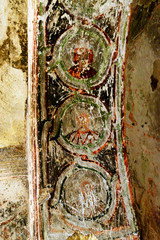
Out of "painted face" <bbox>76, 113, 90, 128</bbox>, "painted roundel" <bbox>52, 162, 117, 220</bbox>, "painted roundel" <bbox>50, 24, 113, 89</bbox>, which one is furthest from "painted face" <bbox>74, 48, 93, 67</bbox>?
"painted roundel" <bbox>52, 162, 117, 220</bbox>

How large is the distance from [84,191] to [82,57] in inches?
56.9

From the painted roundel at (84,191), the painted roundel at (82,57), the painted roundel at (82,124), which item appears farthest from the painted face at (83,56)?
the painted roundel at (84,191)

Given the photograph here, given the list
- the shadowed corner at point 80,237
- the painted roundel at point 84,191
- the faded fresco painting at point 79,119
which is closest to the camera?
the faded fresco painting at point 79,119

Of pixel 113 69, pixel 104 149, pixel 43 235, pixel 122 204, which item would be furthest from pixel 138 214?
pixel 113 69

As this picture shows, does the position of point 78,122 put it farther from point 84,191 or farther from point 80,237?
point 80,237

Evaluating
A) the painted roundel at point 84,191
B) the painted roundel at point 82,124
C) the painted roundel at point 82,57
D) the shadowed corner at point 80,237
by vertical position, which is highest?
the painted roundel at point 82,57

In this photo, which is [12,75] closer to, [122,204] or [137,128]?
[137,128]

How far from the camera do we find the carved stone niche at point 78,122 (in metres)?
2.44

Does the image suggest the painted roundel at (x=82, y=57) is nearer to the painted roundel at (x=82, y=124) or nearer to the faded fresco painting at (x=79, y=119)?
the faded fresco painting at (x=79, y=119)

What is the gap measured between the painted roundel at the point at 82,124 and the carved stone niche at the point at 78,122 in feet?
0.04

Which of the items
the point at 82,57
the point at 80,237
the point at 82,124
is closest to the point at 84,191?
the point at 80,237

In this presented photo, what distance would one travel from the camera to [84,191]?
2725 mm

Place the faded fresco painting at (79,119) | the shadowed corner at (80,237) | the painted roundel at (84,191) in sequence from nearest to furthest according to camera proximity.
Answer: the faded fresco painting at (79,119), the shadowed corner at (80,237), the painted roundel at (84,191)

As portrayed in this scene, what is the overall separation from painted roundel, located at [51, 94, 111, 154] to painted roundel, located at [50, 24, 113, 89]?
19cm
